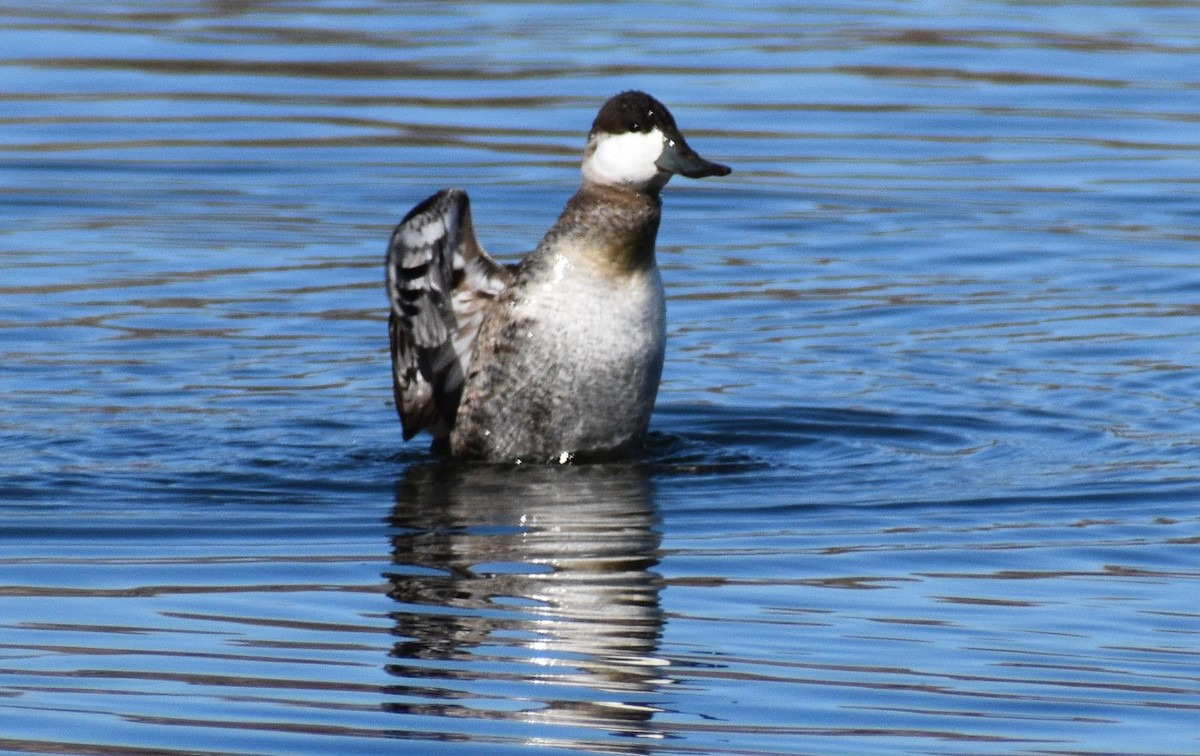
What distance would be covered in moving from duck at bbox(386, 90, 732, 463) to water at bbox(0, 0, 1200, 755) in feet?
0.69

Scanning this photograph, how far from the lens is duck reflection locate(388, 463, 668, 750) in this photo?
5.64 metres

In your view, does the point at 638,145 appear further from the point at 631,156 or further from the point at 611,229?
the point at 611,229

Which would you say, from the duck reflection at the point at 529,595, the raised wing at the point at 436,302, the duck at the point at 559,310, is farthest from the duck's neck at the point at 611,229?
the duck reflection at the point at 529,595

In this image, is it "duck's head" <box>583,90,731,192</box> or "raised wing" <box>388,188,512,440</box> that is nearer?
"raised wing" <box>388,188,512,440</box>

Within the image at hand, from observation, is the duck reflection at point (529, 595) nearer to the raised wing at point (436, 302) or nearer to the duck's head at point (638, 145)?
the raised wing at point (436, 302)

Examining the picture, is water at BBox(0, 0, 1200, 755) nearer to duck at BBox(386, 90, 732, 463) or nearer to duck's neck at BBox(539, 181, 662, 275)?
duck at BBox(386, 90, 732, 463)

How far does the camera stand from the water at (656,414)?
5.69 m

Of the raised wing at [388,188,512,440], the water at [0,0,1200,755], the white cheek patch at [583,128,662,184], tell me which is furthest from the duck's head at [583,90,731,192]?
the water at [0,0,1200,755]

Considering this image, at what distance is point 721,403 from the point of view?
9492 millimetres

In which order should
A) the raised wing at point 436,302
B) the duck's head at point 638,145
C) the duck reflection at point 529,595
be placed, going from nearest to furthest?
the duck reflection at point 529,595 < the raised wing at point 436,302 < the duck's head at point 638,145

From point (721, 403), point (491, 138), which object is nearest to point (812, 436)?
point (721, 403)

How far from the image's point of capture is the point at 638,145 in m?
8.24

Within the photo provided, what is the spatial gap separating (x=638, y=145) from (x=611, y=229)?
0.30m

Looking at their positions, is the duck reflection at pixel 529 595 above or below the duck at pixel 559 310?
below
